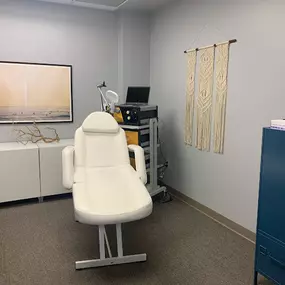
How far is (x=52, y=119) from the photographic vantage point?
411cm

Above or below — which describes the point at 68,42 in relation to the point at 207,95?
above

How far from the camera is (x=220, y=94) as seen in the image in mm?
3049

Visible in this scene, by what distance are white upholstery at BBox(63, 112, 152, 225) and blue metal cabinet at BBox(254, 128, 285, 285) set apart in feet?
2.64

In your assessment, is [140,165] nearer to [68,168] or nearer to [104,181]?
[104,181]

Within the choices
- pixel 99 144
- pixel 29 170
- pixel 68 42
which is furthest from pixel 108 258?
pixel 68 42

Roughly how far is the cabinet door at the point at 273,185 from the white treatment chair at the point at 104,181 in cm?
80

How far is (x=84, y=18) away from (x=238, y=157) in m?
2.83

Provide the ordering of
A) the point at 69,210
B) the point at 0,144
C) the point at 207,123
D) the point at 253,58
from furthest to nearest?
1. the point at 0,144
2. the point at 69,210
3. the point at 207,123
4. the point at 253,58

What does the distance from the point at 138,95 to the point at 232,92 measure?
123 centimetres

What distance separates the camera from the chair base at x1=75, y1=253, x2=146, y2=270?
2.30m

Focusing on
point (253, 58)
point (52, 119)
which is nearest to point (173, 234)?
point (253, 58)

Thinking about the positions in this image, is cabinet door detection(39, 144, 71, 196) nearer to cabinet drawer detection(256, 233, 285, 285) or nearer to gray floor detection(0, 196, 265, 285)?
gray floor detection(0, 196, 265, 285)

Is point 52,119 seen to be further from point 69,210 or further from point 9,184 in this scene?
point 69,210

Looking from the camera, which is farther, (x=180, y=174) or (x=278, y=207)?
(x=180, y=174)
